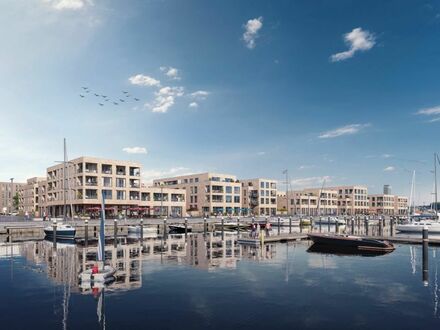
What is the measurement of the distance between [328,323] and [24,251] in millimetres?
40820

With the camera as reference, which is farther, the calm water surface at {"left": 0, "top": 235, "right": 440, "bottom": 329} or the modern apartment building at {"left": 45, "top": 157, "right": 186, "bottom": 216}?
the modern apartment building at {"left": 45, "top": 157, "right": 186, "bottom": 216}

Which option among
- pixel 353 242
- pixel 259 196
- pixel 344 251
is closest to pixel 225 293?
pixel 344 251

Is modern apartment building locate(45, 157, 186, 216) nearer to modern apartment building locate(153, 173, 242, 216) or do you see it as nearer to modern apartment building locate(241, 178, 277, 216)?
modern apartment building locate(153, 173, 242, 216)

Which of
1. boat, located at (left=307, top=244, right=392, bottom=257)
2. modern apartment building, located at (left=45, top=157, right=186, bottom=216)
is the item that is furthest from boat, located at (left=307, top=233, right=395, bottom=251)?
modern apartment building, located at (left=45, top=157, right=186, bottom=216)

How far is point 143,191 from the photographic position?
12275 centimetres

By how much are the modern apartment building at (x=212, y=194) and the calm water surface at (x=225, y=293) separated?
102m

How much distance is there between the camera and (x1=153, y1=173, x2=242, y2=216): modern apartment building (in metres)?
144

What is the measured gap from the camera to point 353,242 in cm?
4772

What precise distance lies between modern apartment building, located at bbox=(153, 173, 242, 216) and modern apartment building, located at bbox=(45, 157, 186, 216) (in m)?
15.4

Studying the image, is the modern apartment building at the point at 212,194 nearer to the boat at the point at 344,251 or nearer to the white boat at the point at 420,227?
the white boat at the point at 420,227

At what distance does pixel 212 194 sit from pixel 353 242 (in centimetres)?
9775

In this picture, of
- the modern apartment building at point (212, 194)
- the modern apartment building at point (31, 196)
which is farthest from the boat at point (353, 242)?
the modern apartment building at point (31, 196)

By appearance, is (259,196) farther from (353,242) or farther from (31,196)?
(353,242)

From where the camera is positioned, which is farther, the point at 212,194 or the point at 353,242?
the point at 212,194
